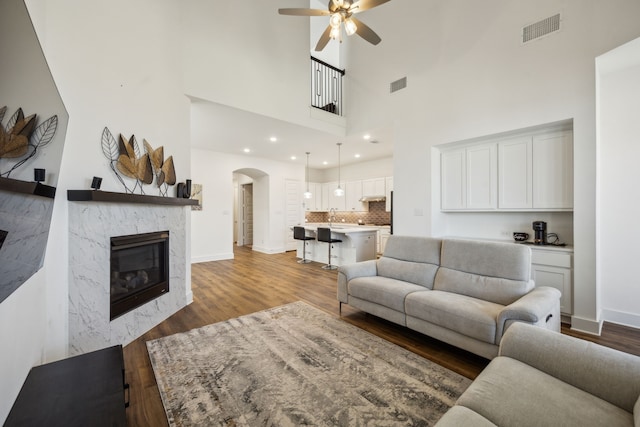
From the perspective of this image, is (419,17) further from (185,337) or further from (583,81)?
(185,337)

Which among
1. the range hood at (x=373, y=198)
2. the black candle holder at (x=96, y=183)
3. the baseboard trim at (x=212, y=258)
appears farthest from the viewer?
the range hood at (x=373, y=198)

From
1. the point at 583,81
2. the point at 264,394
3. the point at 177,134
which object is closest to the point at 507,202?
the point at 583,81

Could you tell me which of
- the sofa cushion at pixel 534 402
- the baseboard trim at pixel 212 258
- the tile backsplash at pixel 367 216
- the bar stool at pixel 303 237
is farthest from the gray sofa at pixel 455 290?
the tile backsplash at pixel 367 216

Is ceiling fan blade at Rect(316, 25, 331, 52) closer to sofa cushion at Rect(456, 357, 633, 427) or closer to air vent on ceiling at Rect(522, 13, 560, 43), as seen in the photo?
air vent on ceiling at Rect(522, 13, 560, 43)

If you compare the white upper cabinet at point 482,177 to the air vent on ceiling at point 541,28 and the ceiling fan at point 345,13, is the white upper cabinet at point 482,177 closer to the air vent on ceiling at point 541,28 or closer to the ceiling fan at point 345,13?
the air vent on ceiling at point 541,28

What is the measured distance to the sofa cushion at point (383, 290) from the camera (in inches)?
107

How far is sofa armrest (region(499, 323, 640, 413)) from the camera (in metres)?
1.19

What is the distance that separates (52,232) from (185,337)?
4.78 ft

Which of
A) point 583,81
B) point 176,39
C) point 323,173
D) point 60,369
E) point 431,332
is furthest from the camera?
point 323,173

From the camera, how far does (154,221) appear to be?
3.06 metres

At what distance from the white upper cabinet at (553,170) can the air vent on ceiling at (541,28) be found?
120 centimetres

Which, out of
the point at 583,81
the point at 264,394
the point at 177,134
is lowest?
the point at 264,394

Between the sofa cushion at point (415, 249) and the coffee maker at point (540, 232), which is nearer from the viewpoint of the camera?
the sofa cushion at point (415, 249)

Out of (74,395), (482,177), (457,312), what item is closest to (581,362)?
(457,312)
